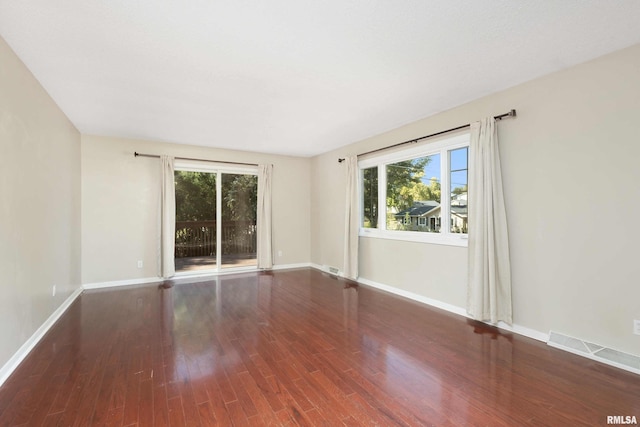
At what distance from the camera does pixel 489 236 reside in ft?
10.1

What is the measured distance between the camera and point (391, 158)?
15.2 feet

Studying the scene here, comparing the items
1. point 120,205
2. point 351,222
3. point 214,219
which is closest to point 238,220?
point 214,219

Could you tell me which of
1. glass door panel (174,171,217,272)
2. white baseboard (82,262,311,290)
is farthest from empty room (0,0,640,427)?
glass door panel (174,171,217,272)

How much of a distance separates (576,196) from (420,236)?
70.8 inches

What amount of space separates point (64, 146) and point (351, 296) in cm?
437

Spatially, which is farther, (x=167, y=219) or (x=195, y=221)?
(x=195, y=221)

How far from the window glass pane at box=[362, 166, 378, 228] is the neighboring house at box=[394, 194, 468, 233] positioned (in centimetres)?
51

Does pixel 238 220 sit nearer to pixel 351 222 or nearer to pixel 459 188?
pixel 351 222

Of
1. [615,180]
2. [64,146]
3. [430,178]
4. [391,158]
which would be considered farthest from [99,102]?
[615,180]

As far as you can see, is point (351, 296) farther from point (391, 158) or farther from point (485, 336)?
point (391, 158)

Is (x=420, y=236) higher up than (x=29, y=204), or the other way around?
(x=29, y=204)

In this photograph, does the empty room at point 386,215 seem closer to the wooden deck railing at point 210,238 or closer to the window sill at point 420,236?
the window sill at point 420,236

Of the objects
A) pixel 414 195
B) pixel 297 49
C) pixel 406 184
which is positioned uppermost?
pixel 297 49

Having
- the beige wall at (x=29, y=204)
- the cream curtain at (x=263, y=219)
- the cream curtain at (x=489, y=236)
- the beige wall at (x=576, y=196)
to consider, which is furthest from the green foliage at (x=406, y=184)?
the beige wall at (x=29, y=204)
